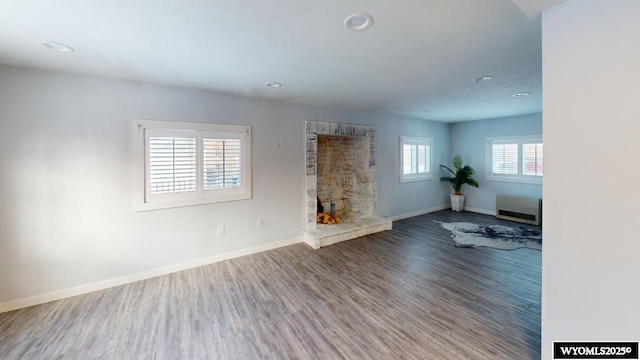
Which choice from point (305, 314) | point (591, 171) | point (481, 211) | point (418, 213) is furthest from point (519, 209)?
point (305, 314)

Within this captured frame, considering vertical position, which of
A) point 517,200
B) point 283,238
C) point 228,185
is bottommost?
point 283,238

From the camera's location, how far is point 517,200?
5.51 meters

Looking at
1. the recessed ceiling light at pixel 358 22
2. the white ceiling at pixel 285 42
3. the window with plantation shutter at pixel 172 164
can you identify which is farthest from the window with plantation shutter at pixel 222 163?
the recessed ceiling light at pixel 358 22

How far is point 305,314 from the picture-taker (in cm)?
232

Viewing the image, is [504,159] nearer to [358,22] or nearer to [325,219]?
[325,219]

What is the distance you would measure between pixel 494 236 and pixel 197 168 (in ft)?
17.0

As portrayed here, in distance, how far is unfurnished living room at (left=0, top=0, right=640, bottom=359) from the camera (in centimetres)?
136

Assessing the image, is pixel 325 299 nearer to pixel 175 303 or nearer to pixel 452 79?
pixel 175 303

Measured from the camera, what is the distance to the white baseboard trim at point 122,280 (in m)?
2.49

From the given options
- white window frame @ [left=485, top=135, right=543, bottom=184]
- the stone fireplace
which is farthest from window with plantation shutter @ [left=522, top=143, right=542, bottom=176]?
the stone fireplace

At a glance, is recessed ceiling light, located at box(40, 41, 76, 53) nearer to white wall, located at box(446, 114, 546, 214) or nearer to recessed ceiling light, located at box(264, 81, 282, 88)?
recessed ceiling light, located at box(264, 81, 282, 88)

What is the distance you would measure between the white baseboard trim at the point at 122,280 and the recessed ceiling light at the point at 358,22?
3288mm

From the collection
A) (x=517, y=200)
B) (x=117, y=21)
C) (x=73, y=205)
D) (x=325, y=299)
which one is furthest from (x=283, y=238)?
(x=517, y=200)

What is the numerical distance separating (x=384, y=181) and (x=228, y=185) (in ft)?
11.1
